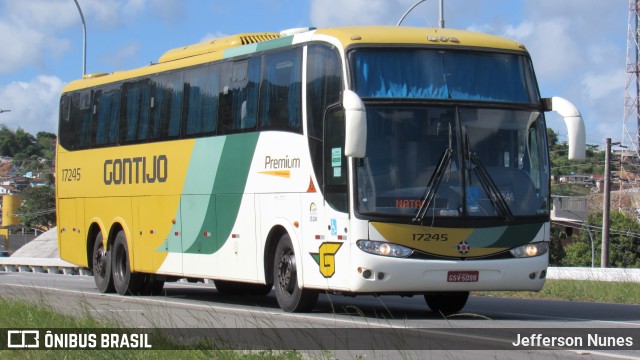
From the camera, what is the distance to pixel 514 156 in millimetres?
16281

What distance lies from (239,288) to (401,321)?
7449mm

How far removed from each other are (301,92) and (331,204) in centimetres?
176

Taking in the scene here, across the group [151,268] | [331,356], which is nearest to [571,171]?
[151,268]

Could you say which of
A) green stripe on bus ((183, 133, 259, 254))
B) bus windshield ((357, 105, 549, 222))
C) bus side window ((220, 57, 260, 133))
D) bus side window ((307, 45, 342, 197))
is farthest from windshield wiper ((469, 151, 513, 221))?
bus side window ((220, 57, 260, 133))

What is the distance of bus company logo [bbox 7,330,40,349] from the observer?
12664 mm

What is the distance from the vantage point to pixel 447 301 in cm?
1819

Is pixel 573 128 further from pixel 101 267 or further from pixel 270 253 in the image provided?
pixel 101 267

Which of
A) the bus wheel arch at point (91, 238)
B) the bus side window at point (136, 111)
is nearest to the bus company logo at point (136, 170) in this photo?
the bus side window at point (136, 111)

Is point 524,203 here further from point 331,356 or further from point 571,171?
point 571,171

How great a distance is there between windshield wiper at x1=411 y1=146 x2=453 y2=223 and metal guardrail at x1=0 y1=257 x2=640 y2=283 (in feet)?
50.4

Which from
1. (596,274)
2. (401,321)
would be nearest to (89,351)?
(401,321)

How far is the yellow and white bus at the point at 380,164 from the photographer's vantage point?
51.6 ft

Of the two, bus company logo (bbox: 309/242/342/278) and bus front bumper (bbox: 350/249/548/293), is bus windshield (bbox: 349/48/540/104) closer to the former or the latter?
bus company logo (bbox: 309/242/342/278)

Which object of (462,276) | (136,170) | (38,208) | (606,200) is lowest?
(462,276)
